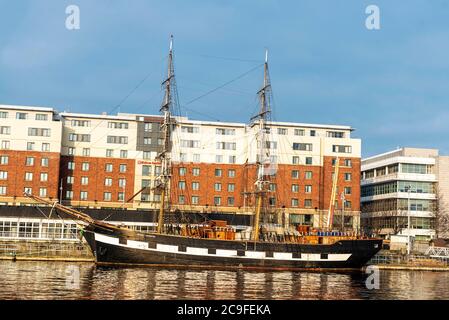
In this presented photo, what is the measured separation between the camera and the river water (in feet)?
128

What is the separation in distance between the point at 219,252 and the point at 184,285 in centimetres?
1988

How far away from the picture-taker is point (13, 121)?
98688mm

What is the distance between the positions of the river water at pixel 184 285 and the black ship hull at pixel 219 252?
10.8ft

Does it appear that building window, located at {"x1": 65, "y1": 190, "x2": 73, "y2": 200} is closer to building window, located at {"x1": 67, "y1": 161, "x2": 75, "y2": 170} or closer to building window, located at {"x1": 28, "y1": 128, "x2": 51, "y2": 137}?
building window, located at {"x1": 67, "y1": 161, "x2": 75, "y2": 170}

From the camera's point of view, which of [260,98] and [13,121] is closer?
[260,98]

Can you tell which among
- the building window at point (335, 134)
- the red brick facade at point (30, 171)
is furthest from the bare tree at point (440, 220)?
the red brick facade at point (30, 171)

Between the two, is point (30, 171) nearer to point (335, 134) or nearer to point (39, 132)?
point (39, 132)

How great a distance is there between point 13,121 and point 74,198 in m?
16.0

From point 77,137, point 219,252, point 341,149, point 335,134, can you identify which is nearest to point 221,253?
point 219,252

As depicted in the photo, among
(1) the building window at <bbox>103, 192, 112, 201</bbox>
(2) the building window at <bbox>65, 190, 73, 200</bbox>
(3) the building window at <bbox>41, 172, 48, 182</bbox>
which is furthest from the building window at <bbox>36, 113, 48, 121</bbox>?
(1) the building window at <bbox>103, 192, 112, 201</bbox>

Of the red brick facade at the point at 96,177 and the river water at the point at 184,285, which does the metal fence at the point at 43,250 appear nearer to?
the river water at the point at 184,285

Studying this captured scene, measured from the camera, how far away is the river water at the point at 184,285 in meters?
39.0

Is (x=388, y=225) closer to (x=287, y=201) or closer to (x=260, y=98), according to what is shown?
(x=287, y=201)
